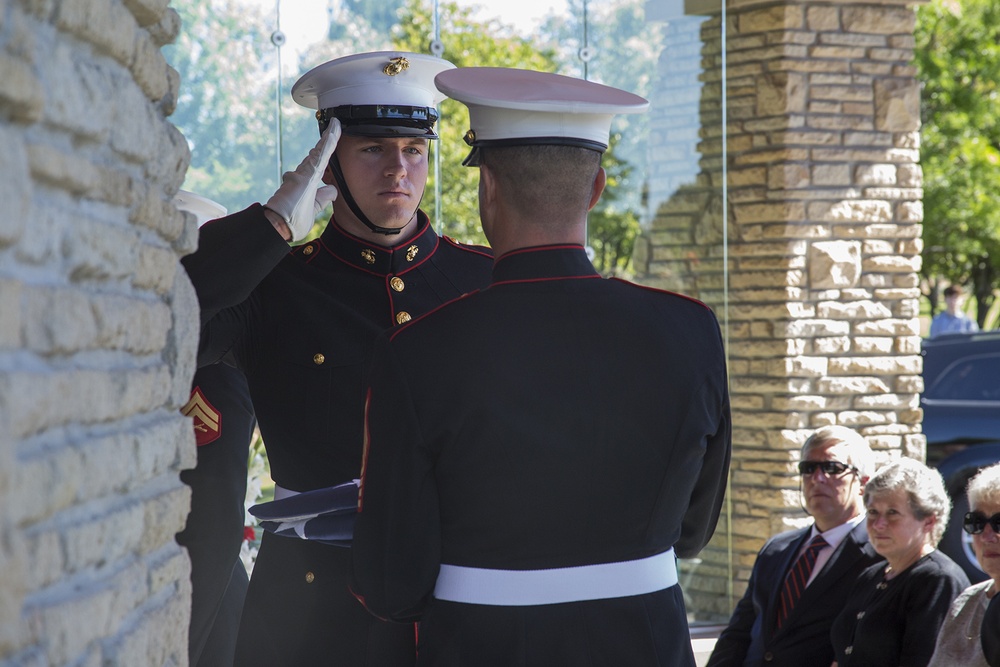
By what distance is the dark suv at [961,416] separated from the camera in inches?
277

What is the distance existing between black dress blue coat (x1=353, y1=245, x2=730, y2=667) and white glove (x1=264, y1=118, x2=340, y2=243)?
51 cm

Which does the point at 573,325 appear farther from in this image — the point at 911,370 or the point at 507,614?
the point at 911,370

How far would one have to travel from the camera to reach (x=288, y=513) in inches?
86.8

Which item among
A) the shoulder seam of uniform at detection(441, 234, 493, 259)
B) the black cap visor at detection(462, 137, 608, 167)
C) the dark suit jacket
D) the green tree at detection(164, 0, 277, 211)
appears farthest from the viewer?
the green tree at detection(164, 0, 277, 211)

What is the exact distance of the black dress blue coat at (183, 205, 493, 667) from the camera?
7.43ft

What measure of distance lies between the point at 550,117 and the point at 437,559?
71 centimetres

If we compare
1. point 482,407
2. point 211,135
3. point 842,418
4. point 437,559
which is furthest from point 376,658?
point 842,418

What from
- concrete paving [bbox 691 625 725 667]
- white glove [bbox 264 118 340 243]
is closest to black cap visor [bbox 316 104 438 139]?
white glove [bbox 264 118 340 243]

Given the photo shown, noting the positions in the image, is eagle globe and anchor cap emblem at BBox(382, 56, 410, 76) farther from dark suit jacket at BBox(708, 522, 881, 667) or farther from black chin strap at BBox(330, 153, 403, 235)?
dark suit jacket at BBox(708, 522, 881, 667)

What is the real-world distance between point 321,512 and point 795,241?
3922mm

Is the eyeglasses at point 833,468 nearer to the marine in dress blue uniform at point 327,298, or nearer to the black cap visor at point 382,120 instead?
the marine in dress blue uniform at point 327,298

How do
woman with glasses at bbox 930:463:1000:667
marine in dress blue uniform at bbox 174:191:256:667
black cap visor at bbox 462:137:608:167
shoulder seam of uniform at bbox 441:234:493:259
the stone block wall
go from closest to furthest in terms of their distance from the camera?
the stone block wall → black cap visor at bbox 462:137:608:167 → shoulder seam of uniform at bbox 441:234:493:259 → marine in dress blue uniform at bbox 174:191:256:667 → woman with glasses at bbox 930:463:1000:667

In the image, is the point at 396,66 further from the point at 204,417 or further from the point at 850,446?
the point at 850,446

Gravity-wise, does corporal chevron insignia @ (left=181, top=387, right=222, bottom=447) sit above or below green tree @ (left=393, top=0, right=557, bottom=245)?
Answer: below
